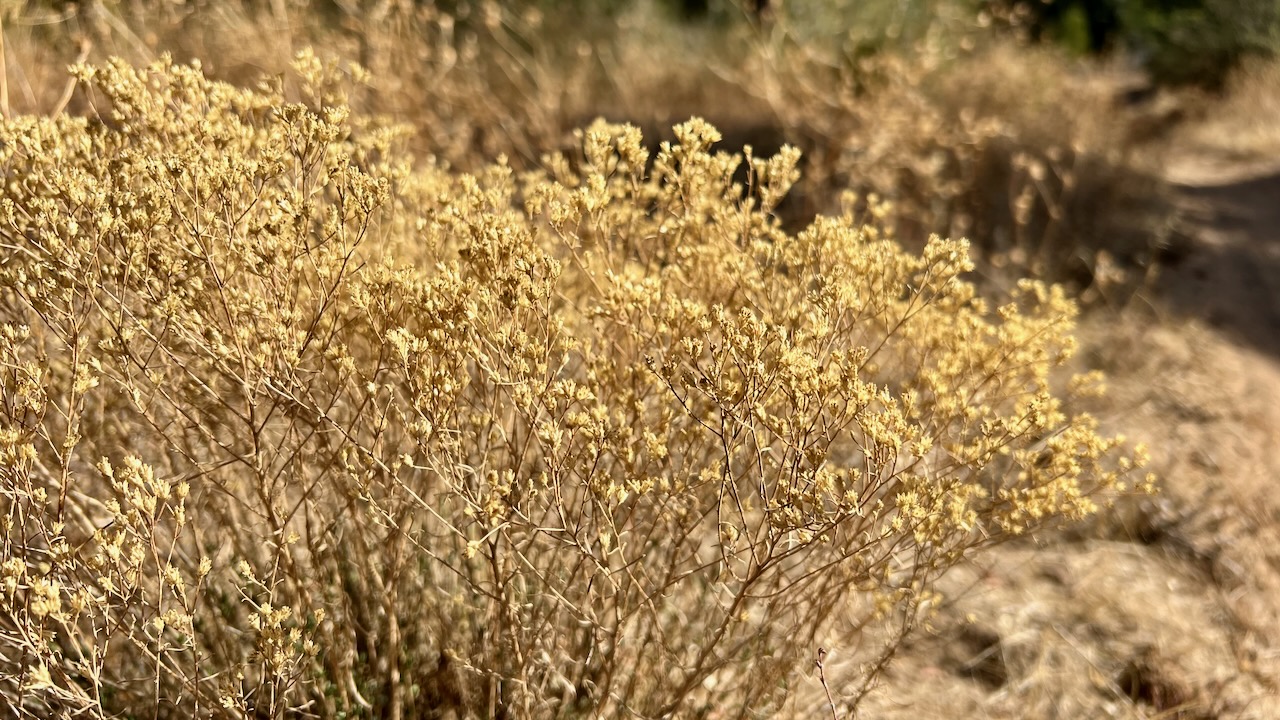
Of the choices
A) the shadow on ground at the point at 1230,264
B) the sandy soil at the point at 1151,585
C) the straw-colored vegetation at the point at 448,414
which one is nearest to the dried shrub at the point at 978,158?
the shadow on ground at the point at 1230,264

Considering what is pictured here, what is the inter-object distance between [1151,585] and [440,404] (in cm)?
315

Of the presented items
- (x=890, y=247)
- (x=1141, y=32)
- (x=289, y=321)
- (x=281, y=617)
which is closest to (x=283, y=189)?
(x=289, y=321)

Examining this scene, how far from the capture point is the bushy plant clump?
1.65m

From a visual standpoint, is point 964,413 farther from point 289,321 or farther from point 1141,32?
point 1141,32

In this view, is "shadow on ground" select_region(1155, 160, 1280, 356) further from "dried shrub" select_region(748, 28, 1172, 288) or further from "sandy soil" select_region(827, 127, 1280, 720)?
"sandy soil" select_region(827, 127, 1280, 720)

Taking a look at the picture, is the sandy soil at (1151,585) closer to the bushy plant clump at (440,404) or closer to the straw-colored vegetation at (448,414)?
the straw-colored vegetation at (448,414)

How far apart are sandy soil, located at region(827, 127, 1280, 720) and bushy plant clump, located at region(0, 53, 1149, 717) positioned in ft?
3.15

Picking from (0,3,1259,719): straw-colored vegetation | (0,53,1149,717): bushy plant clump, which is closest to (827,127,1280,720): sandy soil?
(0,3,1259,719): straw-colored vegetation

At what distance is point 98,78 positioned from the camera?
6.54 ft

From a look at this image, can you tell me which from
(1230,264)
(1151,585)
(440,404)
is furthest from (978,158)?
(440,404)

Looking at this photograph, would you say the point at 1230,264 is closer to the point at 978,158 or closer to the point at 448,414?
the point at 978,158

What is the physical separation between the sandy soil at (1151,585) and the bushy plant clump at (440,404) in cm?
96

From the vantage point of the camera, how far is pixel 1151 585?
147 inches

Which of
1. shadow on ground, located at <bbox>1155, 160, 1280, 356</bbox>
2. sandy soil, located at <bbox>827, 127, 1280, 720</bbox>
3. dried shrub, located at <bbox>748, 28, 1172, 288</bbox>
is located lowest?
sandy soil, located at <bbox>827, 127, 1280, 720</bbox>
